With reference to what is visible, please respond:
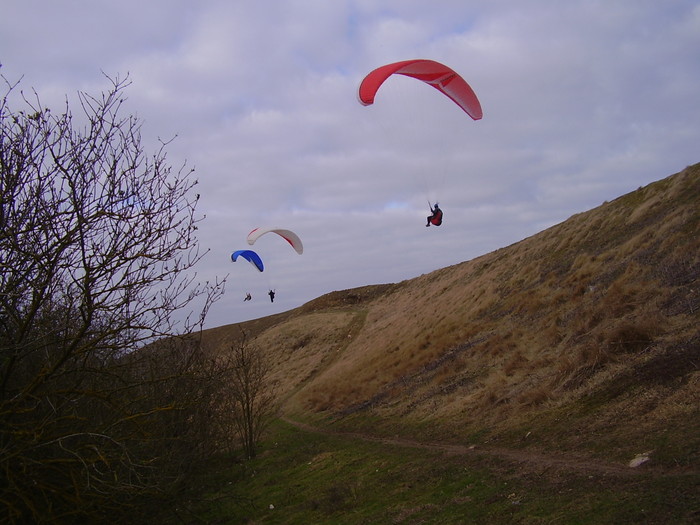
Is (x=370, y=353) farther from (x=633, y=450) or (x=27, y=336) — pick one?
(x=27, y=336)

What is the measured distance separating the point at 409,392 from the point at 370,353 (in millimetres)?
12319

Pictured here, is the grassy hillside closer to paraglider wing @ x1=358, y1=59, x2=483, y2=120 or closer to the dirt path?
the dirt path

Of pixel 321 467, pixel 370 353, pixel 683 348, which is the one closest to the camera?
pixel 683 348

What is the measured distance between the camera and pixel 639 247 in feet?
72.6

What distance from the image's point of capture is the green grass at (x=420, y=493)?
735cm

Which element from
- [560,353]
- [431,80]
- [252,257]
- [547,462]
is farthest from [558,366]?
[252,257]

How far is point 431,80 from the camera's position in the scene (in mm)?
16234

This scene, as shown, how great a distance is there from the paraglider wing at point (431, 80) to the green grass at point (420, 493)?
30.4ft

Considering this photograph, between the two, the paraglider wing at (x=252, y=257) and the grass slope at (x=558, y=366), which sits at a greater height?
the paraglider wing at (x=252, y=257)

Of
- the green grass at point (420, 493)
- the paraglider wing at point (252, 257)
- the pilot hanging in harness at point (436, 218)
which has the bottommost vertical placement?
the green grass at point (420, 493)

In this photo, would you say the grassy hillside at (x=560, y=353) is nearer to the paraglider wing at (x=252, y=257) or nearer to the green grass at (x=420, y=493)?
the green grass at (x=420, y=493)

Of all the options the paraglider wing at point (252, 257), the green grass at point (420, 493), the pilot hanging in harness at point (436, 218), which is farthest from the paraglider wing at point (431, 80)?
the paraglider wing at point (252, 257)

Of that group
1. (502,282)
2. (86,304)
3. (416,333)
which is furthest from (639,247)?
(86,304)

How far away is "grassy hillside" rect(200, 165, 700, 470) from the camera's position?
11047mm
